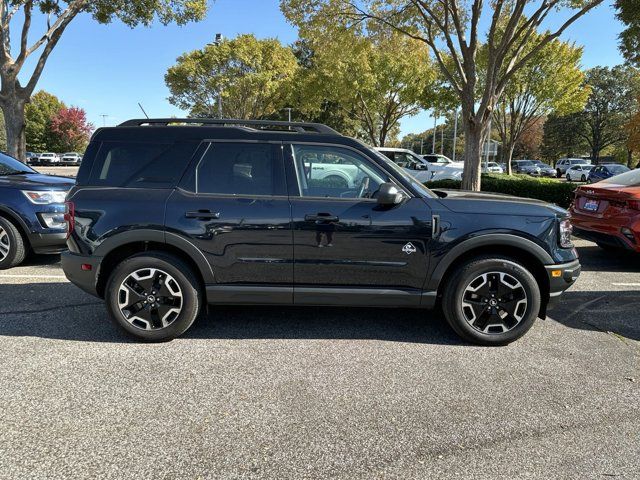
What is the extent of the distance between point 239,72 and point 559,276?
87.8ft

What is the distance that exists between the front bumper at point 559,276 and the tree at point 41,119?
76026mm

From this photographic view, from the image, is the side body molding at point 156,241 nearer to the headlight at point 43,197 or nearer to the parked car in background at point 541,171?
the headlight at point 43,197

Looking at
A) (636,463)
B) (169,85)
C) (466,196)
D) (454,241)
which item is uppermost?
(169,85)

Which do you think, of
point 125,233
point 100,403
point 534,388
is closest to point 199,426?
point 100,403

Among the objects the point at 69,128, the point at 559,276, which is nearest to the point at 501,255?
the point at 559,276

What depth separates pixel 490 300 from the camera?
3781mm

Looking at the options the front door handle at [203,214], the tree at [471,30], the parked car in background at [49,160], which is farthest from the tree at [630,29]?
the parked car in background at [49,160]

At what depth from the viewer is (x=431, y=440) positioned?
8.32 ft

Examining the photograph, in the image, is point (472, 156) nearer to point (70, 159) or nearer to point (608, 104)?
point (608, 104)

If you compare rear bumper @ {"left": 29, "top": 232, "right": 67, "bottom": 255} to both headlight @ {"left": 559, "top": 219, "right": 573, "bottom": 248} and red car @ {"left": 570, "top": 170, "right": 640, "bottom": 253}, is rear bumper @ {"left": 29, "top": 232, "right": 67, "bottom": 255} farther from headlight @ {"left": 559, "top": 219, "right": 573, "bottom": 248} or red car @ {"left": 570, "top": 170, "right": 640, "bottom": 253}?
red car @ {"left": 570, "top": 170, "right": 640, "bottom": 253}

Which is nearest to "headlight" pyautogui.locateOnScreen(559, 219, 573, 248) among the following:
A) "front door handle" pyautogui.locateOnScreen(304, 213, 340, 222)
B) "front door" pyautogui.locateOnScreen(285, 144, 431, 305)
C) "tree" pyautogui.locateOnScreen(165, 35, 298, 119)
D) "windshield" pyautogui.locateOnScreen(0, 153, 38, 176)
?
"front door" pyautogui.locateOnScreen(285, 144, 431, 305)

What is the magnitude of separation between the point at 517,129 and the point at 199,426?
90.6 ft

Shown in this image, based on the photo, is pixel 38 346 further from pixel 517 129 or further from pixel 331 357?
pixel 517 129

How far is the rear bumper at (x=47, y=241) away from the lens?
6035mm
